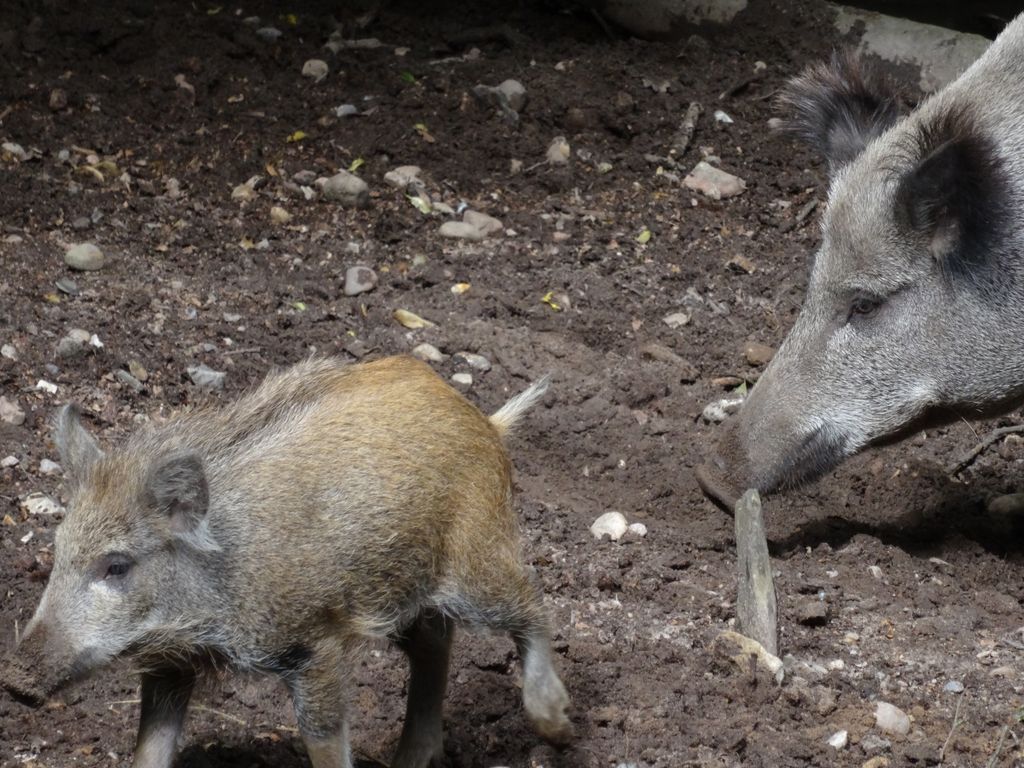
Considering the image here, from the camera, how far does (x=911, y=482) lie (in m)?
5.35

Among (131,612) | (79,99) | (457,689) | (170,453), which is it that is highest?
(170,453)

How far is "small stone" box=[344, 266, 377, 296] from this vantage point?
616 centimetres

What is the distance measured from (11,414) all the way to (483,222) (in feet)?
8.79

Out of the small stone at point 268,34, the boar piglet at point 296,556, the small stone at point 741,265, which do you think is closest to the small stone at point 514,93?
the small stone at point 268,34

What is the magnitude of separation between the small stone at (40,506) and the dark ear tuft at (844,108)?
3.21 metres

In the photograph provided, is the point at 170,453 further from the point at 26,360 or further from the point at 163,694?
the point at 26,360

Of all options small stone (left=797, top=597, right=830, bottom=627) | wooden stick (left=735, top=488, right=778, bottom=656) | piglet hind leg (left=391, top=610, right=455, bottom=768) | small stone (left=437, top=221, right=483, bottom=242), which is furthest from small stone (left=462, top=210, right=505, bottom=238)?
piglet hind leg (left=391, top=610, right=455, bottom=768)

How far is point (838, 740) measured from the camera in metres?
3.77

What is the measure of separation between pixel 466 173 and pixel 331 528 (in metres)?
4.11

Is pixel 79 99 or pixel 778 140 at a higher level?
pixel 778 140

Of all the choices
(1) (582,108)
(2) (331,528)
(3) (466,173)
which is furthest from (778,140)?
(2) (331,528)

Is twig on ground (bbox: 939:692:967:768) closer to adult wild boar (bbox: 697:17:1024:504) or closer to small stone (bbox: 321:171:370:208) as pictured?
adult wild boar (bbox: 697:17:1024:504)

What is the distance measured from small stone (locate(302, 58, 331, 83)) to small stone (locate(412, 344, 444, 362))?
273 centimetres

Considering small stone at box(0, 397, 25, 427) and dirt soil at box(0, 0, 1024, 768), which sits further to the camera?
small stone at box(0, 397, 25, 427)
